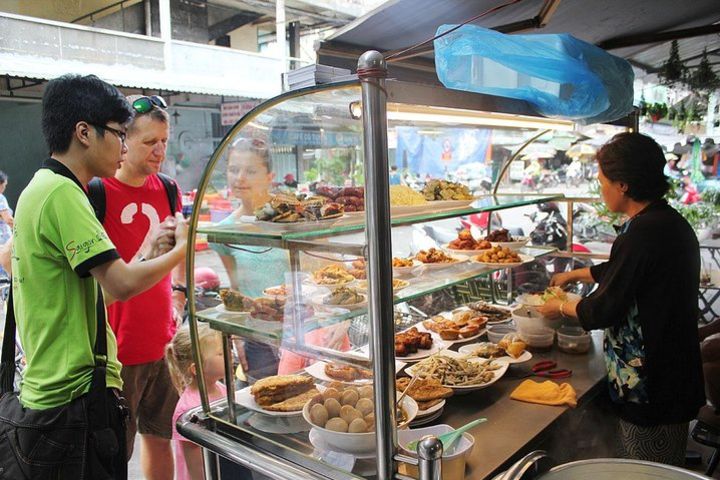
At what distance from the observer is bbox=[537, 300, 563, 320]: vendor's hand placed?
8.37 ft

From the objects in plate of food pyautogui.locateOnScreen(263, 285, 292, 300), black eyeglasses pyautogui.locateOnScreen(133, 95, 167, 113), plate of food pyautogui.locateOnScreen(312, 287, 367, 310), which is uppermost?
black eyeglasses pyautogui.locateOnScreen(133, 95, 167, 113)

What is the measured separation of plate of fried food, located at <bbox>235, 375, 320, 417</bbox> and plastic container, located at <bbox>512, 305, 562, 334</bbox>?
1.37 m

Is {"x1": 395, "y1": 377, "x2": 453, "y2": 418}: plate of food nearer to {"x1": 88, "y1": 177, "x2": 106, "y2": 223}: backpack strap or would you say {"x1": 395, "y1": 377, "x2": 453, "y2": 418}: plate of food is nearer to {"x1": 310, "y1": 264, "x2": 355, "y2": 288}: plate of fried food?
{"x1": 310, "y1": 264, "x2": 355, "y2": 288}: plate of fried food

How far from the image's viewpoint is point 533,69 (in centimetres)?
182

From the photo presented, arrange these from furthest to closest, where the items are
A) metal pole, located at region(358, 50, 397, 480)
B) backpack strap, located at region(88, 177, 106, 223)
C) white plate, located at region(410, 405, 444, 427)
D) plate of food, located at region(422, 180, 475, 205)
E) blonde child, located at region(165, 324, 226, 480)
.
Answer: backpack strap, located at region(88, 177, 106, 223)
plate of food, located at region(422, 180, 475, 205)
blonde child, located at region(165, 324, 226, 480)
white plate, located at region(410, 405, 444, 427)
metal pole, located at region(358, 50, 397, 480)

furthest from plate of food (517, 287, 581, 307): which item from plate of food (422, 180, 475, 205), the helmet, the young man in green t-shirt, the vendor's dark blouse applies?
the helmet

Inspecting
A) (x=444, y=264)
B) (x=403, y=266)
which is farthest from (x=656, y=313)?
(x=403, y=266)

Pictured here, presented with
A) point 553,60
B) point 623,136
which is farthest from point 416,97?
point 623,136

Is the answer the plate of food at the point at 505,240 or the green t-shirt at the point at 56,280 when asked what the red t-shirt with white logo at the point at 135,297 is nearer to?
the green t-shirt at the point at 56,280

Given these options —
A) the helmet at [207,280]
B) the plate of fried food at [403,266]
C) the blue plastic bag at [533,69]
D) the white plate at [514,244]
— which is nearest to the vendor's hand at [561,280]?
the white plate at [514,244]

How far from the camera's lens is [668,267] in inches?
80.7

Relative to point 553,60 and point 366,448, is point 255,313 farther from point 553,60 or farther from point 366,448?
point 553,60

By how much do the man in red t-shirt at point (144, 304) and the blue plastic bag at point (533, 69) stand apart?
167cm

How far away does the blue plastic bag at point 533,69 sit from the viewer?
169cm
